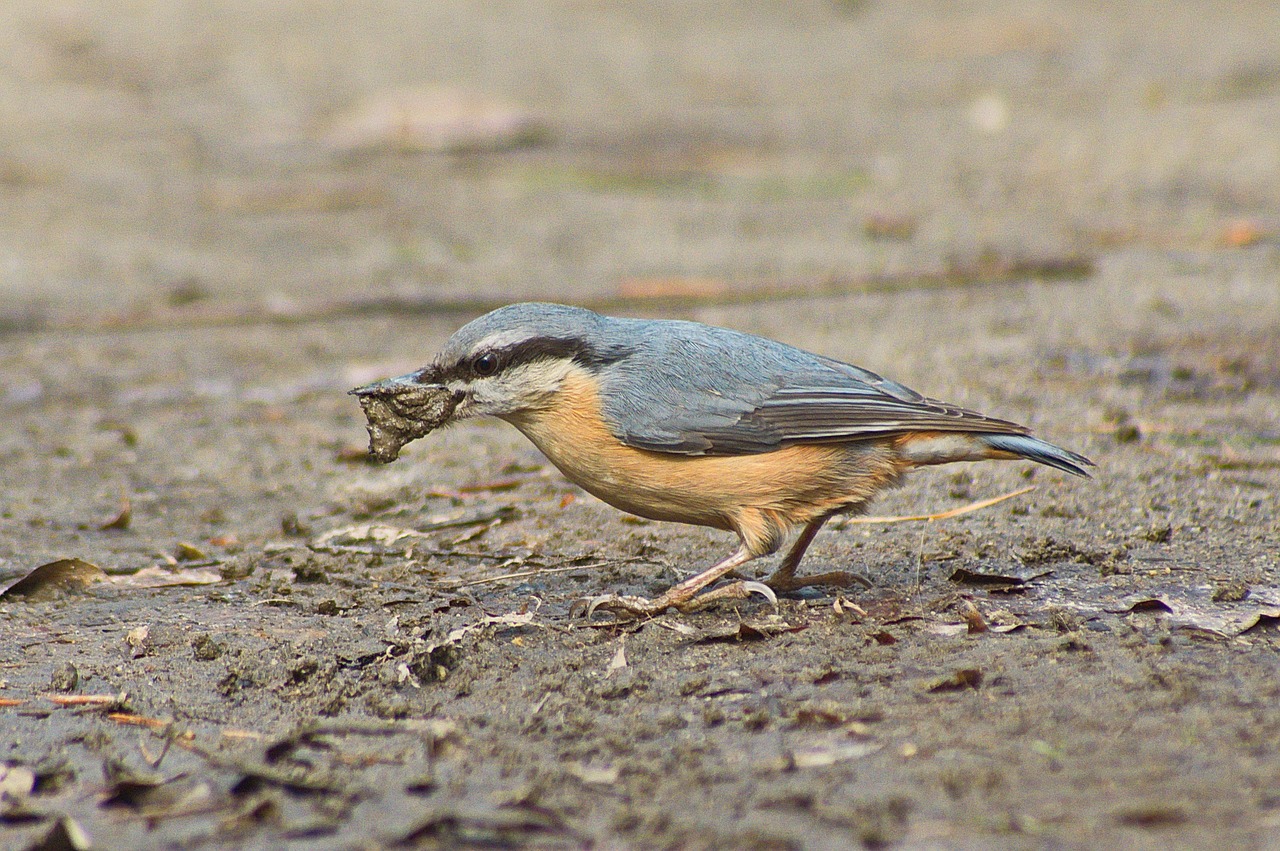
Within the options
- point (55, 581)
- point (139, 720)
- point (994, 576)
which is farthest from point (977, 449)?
point (55, 581)

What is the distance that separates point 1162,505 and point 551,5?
48.1 ft

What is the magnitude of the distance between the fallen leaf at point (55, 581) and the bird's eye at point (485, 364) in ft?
5.24

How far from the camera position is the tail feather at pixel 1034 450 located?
425 cm

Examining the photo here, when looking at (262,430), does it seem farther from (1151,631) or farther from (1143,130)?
(1143,130)

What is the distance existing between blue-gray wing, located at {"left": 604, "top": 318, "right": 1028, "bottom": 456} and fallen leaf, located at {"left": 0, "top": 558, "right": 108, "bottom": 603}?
197cm

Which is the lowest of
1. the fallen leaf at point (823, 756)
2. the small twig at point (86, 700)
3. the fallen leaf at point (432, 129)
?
the small twig at point (86, 700)

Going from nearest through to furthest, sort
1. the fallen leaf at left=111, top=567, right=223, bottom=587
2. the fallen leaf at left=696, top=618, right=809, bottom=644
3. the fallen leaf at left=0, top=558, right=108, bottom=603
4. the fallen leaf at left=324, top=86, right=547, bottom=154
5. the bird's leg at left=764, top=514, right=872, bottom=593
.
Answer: the fallen leaf at left=696, top=618, right=809, bottom=644, the bird's leg at left=764, top=514, right=872, bottom=593, the fallen leaf at left=0, top=558, right=108, bottom=603, the fallen leaf at left=111, top=567, right=223, bottom=587, the fallen leaf at left=324, top=86, right=547, bottom=154

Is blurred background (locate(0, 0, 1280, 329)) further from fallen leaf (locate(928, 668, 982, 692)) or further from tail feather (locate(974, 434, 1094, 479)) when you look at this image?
fallen leaf (locate(928, 668, 982, 692))

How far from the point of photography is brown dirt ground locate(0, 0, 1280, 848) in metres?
3.00

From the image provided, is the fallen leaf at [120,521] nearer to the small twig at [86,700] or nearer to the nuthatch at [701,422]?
the nuthatch at [701,422]

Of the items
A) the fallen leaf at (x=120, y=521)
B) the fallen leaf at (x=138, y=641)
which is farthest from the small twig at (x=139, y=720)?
the fallen leaf at (x=120, y=521)

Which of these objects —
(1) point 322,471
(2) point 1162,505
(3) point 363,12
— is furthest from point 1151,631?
(3) point 363,12

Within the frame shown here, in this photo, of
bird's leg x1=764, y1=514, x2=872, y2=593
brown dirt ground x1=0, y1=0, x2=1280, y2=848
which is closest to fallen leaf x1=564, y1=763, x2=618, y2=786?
brown dirt ground x1=0, y1=0, x2=1280, y2=848

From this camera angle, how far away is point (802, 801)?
2.84 m
